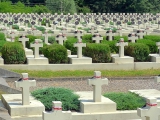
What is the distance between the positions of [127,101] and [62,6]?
43602mm

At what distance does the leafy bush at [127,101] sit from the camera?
44.4ft

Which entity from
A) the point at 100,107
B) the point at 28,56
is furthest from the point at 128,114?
the point at 28,56

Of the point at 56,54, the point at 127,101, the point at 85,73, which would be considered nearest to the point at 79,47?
the point at 56,54

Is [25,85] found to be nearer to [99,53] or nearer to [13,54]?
[13,54]

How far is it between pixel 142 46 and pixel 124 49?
3.06 ft

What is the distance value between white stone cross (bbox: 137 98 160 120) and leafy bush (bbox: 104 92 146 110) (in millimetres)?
2930

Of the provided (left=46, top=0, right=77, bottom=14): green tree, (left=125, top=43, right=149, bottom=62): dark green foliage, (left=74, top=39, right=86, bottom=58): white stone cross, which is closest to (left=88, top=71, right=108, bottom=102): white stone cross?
(left=74, top=39, right=86, bottom=58): white stone cross

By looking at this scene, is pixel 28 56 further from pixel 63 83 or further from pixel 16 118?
pixel 16 118

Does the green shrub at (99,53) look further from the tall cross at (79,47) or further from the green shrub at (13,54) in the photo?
the green shrub at (13,54)

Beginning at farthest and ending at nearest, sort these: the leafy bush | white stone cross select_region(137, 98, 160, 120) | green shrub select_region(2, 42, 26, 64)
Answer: green shrub select_region(2, 42, 26, 64) < the leafy bush < white stone cross select_region(137, 98, 160, 120)

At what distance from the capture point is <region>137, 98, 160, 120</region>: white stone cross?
1033cm

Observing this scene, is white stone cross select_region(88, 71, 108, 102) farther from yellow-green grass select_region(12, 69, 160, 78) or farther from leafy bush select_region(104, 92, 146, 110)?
yellow-green grass select_region(12, 69, 160, 78)

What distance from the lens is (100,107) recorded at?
43.5 feet

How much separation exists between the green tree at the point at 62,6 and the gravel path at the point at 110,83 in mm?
37502
